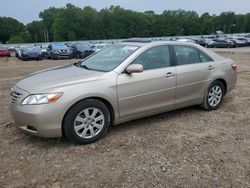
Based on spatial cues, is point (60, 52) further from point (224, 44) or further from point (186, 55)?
point (224, 44)

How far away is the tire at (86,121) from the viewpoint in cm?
370

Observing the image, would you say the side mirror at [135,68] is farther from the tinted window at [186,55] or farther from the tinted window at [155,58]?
the tinted window at [186,55]

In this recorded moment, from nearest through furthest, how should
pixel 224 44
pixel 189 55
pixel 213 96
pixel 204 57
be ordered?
pixel 189 55 → pixel 204 57 → pixel 213 96 → pixel 224 44

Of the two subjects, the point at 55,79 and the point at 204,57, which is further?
the point at 204,57

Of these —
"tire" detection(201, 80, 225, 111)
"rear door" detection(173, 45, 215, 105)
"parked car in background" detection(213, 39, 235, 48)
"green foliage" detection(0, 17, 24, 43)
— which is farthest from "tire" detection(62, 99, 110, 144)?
"green foliage" detection(0, 17, 24, 43)

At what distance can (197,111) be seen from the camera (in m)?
5.36

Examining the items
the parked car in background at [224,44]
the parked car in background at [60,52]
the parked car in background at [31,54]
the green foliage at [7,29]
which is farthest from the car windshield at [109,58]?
the green foliage at [7,29]

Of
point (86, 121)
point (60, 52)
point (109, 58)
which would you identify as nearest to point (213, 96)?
point (109, 58)

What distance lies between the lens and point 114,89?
3.96 metres

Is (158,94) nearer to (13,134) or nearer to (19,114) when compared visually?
(19,114)

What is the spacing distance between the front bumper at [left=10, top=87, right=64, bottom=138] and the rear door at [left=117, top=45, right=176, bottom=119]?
3.19ft

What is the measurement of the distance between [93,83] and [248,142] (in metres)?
2.44

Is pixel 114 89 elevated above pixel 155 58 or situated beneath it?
situated beneath

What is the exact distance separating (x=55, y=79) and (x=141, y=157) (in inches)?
65.7
